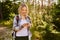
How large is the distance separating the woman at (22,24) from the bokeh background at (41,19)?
0.04m

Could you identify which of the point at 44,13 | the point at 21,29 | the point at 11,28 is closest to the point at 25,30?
the point at 21,29

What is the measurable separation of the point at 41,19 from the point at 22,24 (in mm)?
197

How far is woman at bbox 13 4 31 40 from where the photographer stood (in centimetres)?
148

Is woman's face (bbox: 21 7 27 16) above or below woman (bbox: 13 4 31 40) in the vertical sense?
above

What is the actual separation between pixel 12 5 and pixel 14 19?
0.49 ft

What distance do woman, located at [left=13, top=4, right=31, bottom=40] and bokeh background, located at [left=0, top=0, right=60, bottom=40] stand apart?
0.04 meters

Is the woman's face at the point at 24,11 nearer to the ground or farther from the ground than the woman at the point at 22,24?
farther from the ground

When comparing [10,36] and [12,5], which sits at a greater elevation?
[12,5]

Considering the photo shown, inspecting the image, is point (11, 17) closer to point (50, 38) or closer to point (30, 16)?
point (30, 16)

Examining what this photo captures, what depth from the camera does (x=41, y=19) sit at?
150 cm

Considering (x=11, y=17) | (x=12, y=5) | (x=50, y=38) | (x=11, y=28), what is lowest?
(x=50, y=38)

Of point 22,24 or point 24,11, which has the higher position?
point 24,11

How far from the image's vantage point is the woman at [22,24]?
58.4 inches

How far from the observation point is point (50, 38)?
59.1 inches
